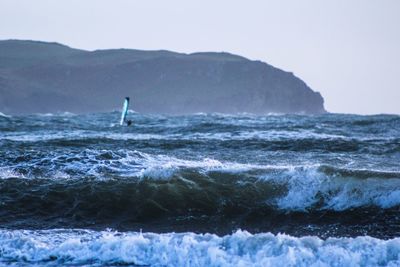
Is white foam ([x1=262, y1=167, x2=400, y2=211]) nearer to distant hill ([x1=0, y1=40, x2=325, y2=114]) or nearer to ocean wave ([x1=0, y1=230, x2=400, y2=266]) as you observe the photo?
ocean wave ([x1=0, y1=230, x2=400, y2=266])

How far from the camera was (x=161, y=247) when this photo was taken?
7594mm

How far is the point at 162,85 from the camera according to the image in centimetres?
15338

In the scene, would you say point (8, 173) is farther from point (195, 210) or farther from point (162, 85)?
point (162, 85)

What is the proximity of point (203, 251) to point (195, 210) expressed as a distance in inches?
117

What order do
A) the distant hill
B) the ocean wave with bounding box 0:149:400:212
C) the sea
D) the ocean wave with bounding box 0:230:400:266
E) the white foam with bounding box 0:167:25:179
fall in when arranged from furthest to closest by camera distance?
the distant hill, the white foam with bounding box 0:167:25:179, the ocean wave with bounding box 0:149:400:212, the sea, the ocean wave with bounding box 0:230:400:266

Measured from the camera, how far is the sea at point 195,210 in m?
7.45

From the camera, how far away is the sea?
7449mm

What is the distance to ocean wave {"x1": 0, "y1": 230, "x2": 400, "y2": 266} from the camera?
7199mm

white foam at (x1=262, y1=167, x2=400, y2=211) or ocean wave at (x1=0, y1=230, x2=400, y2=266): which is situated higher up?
white foam at (x1=262, y1=167, x2=400, y2=211)

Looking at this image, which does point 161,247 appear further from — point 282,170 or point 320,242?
point 282,170

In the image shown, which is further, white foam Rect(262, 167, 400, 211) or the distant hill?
Answer: the distant hill

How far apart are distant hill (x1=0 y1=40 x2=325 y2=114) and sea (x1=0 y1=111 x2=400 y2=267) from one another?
121 metres

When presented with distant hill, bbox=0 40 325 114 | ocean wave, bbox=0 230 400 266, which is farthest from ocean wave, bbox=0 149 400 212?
distant hill, bbox=0 40 325 114

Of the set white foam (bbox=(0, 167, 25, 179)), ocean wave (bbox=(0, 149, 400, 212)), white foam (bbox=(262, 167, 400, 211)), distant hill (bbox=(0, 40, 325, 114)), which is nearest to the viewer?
white foam (bbox=(262, 167, 400, 211))
